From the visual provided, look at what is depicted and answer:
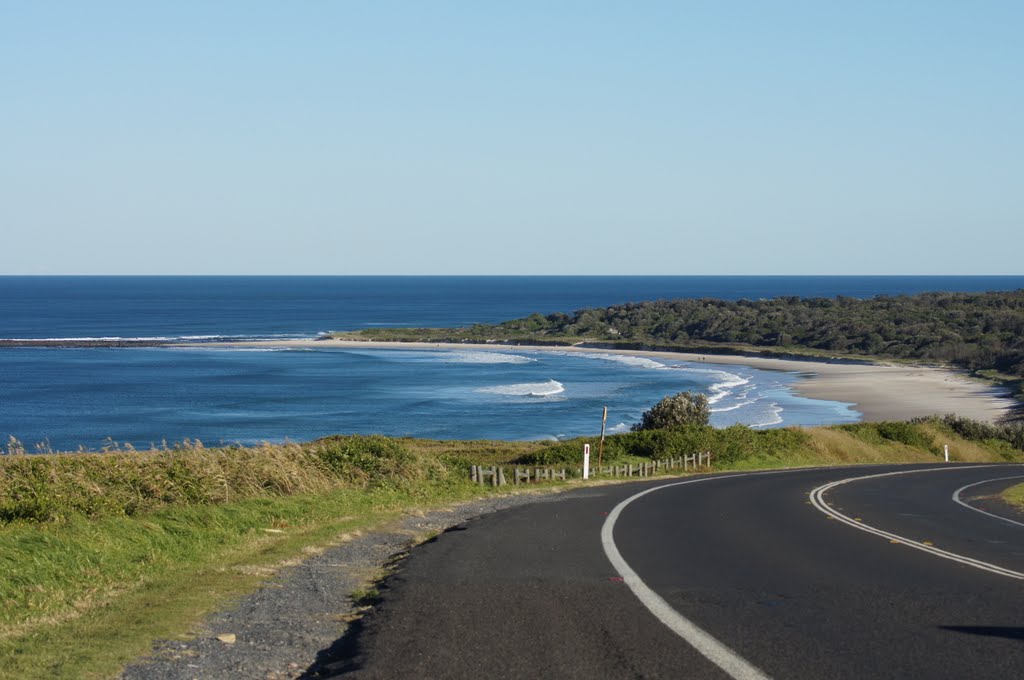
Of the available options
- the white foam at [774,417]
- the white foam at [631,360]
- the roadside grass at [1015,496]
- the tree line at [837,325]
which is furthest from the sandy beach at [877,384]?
the roadside grass at [1015,496]

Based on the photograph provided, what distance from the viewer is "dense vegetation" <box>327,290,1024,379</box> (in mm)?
127938

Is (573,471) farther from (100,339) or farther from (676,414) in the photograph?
(100,339)

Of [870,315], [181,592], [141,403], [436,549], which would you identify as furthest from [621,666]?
[870,315]

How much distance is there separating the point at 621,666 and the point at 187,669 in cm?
307

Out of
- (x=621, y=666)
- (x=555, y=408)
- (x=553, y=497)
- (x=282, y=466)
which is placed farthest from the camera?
(x=555, y=408)

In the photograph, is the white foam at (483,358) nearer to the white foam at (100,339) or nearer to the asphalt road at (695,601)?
the white foam at (100,339)

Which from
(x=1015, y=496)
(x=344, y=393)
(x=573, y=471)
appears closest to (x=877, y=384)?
(x=344, y=393)

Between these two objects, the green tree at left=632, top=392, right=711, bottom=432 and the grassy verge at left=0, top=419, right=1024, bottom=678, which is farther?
the green tree at left=632, top=392, right=711, bottom=432

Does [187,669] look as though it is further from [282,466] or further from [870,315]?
[870,315]

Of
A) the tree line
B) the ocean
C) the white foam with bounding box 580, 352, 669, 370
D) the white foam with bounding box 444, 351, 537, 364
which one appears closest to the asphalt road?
the ocean

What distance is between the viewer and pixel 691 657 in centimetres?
752

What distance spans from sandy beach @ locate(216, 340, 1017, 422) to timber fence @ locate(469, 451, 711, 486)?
129 feet

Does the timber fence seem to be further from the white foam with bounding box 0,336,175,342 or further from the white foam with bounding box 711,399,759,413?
the white foam with bounding box 0,336,175,342

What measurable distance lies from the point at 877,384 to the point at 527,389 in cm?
3347
